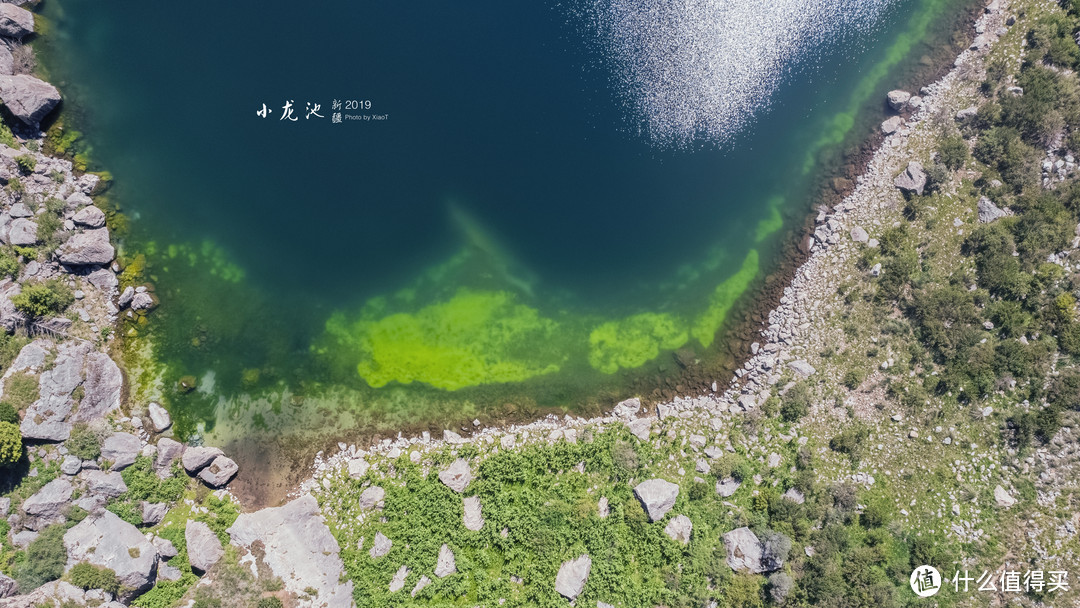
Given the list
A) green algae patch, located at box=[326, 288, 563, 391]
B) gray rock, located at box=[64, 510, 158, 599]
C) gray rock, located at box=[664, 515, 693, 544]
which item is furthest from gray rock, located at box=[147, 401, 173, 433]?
gray rock, located at box=[664, 515, 693, 544]

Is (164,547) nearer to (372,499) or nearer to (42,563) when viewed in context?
(42,563)

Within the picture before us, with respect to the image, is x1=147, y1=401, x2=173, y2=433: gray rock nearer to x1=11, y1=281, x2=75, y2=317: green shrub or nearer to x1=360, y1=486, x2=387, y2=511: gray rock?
x1=11, y1=281, x2=75, y2=317: green shrub

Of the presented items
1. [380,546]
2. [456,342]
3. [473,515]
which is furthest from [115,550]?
[456,342]

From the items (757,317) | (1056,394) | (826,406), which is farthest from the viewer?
(757,317)

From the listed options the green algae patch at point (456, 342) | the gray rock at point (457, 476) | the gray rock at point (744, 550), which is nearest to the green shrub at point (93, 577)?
the green algae patch at point (456, 342)

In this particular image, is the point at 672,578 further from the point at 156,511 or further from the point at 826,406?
the point at 156,511

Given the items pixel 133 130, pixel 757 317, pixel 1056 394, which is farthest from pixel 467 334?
pixel 1056 394
